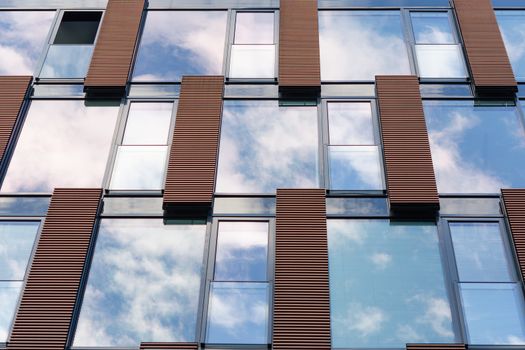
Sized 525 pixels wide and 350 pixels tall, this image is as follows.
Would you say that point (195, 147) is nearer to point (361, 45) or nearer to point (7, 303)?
point (7, 303)

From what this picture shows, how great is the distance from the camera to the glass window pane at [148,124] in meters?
17.2

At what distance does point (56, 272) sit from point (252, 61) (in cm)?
763

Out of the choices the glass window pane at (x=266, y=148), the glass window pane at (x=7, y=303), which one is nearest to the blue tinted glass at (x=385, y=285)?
the glass window pane at (x=266, y=148)

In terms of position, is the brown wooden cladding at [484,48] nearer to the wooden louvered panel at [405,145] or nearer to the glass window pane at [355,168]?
the wooden louvered panel at [405,145]

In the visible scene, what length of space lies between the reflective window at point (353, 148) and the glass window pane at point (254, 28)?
9.84 ft

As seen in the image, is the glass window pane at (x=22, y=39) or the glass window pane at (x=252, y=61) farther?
the glass window pane at (x=22, y=39)

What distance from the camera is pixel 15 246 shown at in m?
15.3

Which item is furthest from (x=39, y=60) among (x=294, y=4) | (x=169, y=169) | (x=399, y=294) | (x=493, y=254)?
(x=493, y=254)

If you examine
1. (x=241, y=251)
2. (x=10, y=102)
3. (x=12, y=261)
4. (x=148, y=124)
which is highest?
(x=10, y=102)

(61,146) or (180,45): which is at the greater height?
(180,45)

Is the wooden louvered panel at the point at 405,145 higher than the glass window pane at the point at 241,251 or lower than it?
higher

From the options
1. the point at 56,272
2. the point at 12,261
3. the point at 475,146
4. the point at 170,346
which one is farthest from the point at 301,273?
the point at 12,261

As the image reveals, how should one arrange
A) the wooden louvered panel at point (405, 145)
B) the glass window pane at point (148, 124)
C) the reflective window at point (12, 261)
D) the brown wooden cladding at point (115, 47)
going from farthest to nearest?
the brown wooden cladding at point (115, 47) → the glass window pane at point (148, 124) → the wooden louvered panel at point (405, 145) → the reflective window at point (12, 261)

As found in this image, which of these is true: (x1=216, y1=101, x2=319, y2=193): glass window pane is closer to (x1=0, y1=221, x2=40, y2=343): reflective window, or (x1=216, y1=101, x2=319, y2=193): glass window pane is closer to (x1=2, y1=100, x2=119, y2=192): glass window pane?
(x1=2, y1=100, x2=119, y2=192): glass window pane
